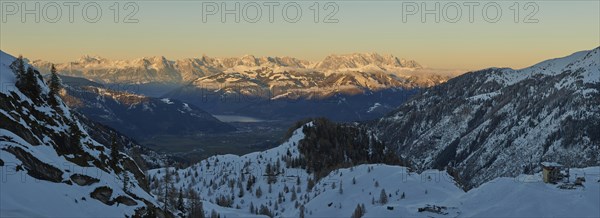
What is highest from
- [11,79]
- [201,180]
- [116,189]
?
[11,79]

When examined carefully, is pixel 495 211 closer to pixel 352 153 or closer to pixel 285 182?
pixel 285 182

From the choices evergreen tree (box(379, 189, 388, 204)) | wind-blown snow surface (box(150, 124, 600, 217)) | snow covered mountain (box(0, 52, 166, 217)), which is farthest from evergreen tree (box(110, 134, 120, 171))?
evergreen tree (box(379, 189, 388, 204))

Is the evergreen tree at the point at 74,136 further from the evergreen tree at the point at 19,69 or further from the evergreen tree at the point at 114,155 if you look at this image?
the evergreen tree at the point at 19,69

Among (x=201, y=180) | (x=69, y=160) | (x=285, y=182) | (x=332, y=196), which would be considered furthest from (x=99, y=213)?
(x=201, y=180)

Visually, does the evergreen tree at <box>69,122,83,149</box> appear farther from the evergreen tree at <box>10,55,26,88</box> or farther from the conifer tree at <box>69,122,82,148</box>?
the evergreen tree at <box>10,55,26,88</box>

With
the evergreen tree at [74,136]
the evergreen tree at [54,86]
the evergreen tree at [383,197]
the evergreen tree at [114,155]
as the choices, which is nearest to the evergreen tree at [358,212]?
the evergreen tree at [383,197]

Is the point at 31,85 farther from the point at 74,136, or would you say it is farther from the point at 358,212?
the point at 358,212
